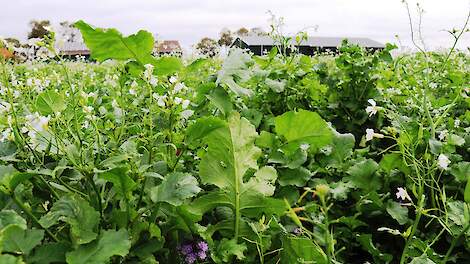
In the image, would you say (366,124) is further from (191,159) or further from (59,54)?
(59,54)

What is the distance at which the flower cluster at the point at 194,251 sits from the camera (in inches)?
59.6

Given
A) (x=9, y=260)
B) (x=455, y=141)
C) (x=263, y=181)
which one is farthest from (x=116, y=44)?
(x=455, y=141)

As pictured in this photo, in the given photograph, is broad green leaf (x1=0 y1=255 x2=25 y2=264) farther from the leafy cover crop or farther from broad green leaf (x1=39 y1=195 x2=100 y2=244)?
broad green leaf (x1=39 y1=195 x2=100 y2=244)

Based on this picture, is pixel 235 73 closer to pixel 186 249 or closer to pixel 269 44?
pixel 186 249

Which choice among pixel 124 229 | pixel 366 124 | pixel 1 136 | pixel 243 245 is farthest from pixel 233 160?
pixel 366 124

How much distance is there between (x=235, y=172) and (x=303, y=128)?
0.30 meters

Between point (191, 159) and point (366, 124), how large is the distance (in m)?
1.37

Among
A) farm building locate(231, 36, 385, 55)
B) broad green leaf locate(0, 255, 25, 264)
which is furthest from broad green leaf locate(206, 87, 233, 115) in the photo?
farm building locate(231, 36, 385, 55)

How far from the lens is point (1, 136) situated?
5.69ft

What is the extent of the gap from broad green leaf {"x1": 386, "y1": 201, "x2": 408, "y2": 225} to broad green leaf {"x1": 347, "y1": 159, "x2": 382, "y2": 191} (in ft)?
0.25

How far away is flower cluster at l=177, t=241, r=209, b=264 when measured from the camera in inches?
59.6

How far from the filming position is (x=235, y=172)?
1.55 m

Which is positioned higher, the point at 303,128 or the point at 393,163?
the point at 303,128

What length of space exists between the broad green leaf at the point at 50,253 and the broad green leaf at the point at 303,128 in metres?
0.78
